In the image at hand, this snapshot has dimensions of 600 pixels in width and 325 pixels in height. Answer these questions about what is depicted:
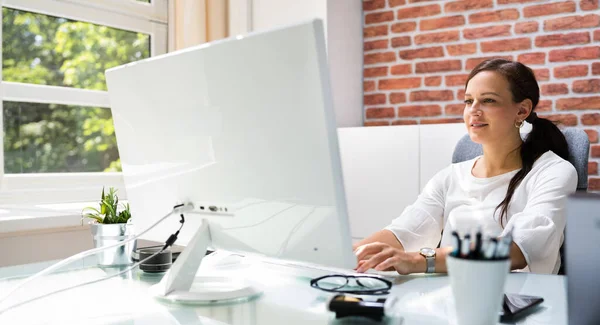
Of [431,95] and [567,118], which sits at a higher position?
[431,95]

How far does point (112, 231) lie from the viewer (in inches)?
55.8

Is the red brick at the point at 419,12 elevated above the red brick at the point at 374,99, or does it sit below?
above

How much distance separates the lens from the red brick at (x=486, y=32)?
2.98 meters

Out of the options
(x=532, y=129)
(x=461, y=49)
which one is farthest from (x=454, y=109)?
(x=532, y=129)

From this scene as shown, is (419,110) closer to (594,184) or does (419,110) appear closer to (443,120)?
(443,120)

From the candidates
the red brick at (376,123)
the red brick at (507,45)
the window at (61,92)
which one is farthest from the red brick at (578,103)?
the window at (61,92)

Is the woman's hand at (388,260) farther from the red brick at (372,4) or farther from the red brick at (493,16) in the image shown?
the red brick at (372,4)

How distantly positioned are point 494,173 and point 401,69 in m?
1.47

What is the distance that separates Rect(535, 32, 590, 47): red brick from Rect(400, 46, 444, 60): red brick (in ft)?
1.60

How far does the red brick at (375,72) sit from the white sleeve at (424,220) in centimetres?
139

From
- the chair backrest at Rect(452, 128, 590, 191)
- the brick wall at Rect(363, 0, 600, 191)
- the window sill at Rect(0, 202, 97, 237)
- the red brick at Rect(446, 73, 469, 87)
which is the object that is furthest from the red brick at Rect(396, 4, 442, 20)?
the window sill at Rect(0, 202, 97, 237)

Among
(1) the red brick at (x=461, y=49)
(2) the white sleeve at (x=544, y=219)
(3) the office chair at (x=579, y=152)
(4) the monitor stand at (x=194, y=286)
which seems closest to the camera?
(4) the monitor stand at (x=194, y=286)

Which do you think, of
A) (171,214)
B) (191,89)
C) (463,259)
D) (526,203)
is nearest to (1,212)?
(171,214)

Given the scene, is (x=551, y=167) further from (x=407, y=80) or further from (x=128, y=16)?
(x=128, y=16)
